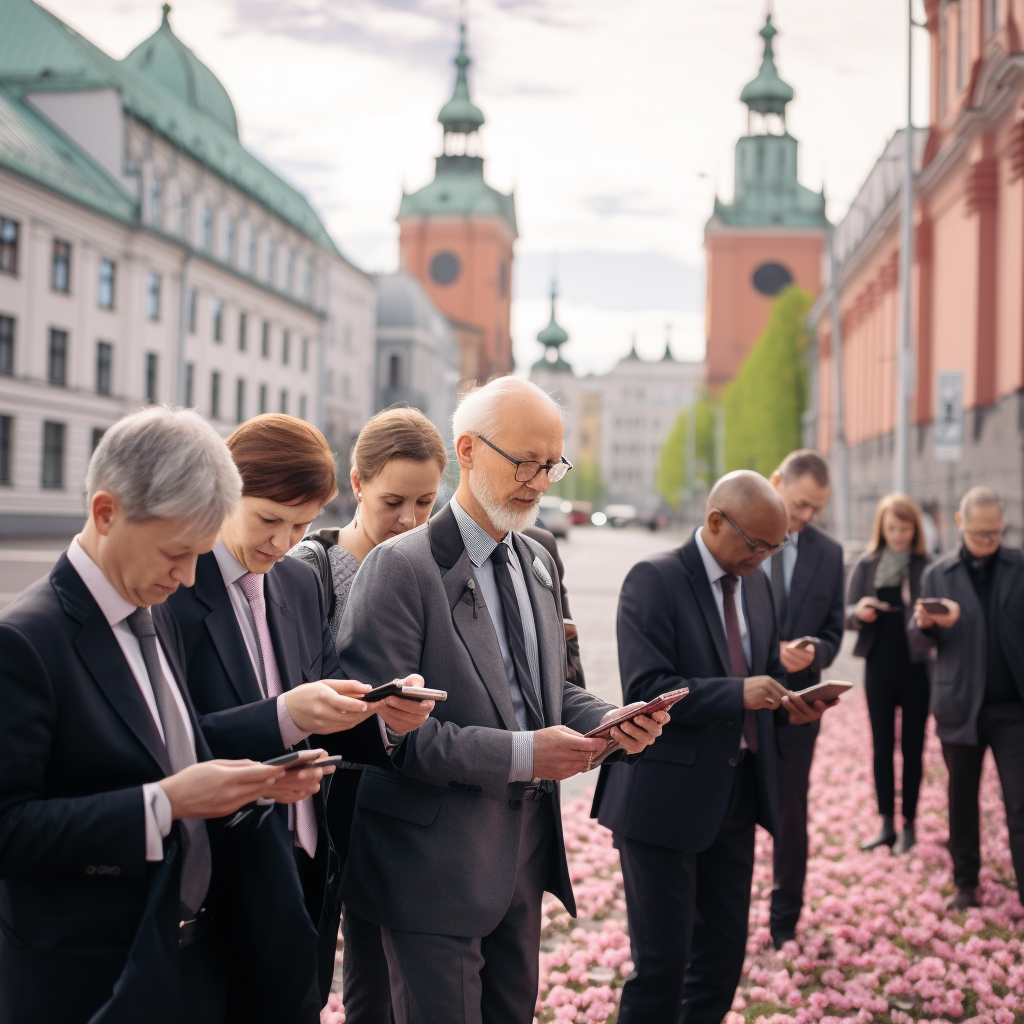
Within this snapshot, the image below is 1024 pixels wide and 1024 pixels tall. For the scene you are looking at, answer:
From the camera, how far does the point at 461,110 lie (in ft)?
335

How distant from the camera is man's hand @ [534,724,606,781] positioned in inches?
119

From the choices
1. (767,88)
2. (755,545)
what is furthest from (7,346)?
(767,88)

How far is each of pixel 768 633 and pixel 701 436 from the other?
88542 millimetres

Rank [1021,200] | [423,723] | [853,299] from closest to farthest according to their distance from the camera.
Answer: [423,723] < [1021,200] < [853,299]

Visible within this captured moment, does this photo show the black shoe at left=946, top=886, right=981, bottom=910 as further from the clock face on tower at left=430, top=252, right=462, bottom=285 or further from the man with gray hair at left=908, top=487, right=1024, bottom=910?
the clock face on tower at left=430, top=252, right=462, bottom=285

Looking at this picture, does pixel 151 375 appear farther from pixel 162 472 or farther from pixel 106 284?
pixel 162 472

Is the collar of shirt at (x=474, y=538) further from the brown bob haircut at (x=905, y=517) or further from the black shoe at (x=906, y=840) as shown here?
the brown bob haircut at (x=905, y=517)

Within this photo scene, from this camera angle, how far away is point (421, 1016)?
304 cm

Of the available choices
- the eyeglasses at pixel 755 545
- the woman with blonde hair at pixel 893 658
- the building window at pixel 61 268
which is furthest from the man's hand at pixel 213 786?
the building window at pixel 61 268

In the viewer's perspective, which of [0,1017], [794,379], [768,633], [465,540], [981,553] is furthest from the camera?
[794,379]

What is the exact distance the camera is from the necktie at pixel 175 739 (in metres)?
2.45

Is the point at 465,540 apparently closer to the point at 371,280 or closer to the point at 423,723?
the point at 423,723

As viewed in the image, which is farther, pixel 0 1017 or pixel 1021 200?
pixel 1021 200

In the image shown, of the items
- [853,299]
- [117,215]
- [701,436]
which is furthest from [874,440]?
[701,436]
